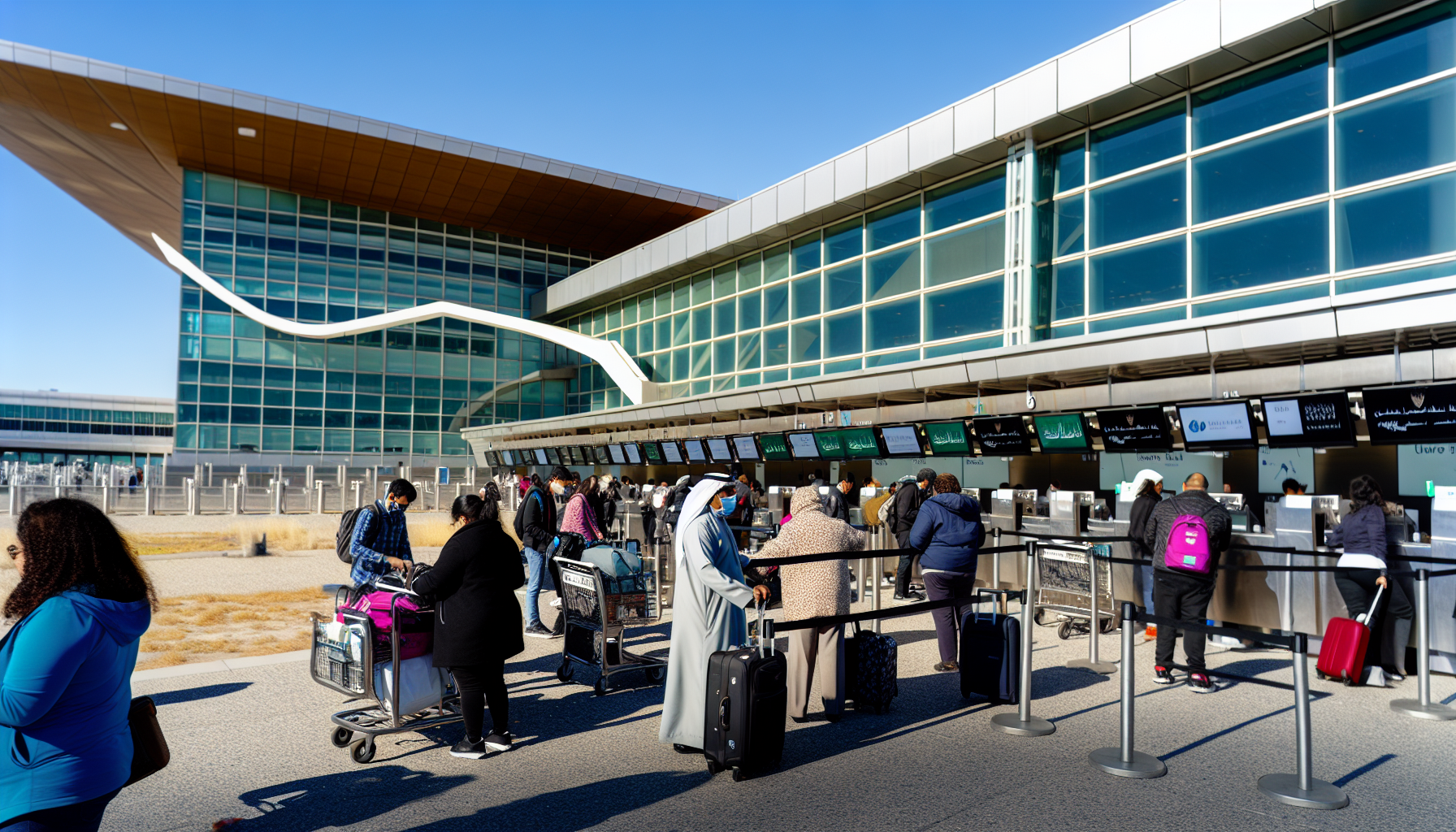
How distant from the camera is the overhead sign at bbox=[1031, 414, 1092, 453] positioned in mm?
15500

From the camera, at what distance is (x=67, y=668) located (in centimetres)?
277

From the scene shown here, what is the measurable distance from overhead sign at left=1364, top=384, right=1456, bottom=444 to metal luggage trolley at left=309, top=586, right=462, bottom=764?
11552 millimetres

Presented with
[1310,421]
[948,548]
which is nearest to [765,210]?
[1310,421]

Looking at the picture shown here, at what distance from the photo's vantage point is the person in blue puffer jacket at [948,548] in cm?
811

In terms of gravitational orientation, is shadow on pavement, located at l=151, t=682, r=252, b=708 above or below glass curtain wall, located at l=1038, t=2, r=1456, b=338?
below

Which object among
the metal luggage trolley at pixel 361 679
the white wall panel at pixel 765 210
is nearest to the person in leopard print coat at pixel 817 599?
the metal luggage trolley at pixel 361 679

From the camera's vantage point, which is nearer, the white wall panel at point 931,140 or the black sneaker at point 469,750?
the black sneaker at point 469,750

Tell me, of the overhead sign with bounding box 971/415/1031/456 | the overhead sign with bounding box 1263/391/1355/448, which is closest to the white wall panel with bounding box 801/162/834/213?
the overhead sign with bounding box 971/415/1031/456

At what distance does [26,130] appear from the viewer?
3906 centimetres

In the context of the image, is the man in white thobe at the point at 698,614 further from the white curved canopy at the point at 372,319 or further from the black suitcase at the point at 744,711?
the white curved canopy at the point at 372,319

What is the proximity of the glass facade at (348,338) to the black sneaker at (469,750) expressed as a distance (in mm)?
38291

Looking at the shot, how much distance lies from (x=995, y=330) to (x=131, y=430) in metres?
103

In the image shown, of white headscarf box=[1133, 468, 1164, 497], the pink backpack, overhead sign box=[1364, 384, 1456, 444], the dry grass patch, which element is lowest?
the dry grass patch

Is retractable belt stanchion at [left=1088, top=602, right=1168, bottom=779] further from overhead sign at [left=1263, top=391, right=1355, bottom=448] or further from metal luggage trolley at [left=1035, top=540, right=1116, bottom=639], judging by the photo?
overhead sign at [left=1263, top=391, right=1355, bottom=448]
